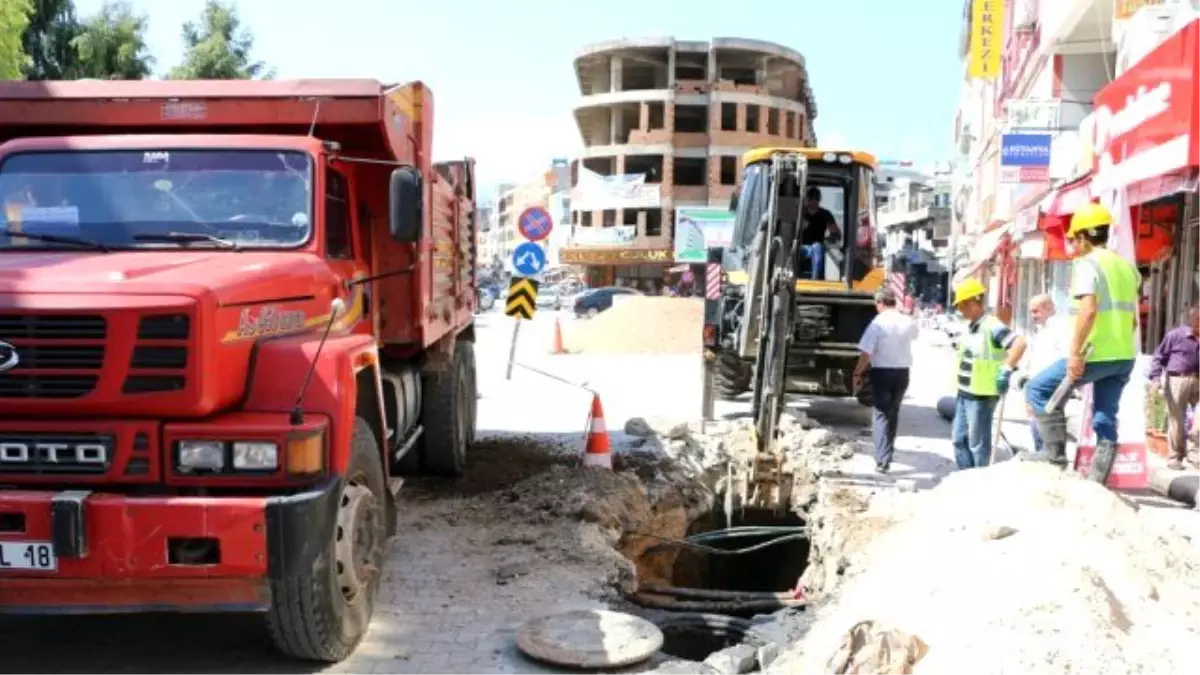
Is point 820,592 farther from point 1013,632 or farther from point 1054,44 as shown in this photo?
point 1054,44

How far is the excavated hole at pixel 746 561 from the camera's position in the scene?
829cm

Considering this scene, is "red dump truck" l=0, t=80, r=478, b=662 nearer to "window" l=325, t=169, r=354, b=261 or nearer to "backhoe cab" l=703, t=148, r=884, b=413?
"window" l=325, t=169, r=354, b=261

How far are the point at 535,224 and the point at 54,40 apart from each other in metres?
15.1

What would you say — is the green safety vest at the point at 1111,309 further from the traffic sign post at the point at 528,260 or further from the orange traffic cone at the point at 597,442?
the traffic sign post at the point at 528,260

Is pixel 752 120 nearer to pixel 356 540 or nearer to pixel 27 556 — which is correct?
pixel 356 540

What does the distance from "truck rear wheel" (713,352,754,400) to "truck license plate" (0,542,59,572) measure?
28.2 feet

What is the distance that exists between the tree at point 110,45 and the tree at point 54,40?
0.88 ft

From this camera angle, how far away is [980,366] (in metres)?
7.45

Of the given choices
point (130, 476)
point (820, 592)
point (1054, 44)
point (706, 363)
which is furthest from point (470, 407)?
point (1054, 44)

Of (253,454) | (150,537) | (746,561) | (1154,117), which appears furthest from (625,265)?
(150,537)

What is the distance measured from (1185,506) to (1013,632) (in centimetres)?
437

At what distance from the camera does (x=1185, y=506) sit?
7316 millimetres

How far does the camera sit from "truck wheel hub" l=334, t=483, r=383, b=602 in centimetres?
431

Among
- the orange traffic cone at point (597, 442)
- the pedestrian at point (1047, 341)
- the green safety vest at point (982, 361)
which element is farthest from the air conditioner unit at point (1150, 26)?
the orange traffic cone at point (597, 442)
